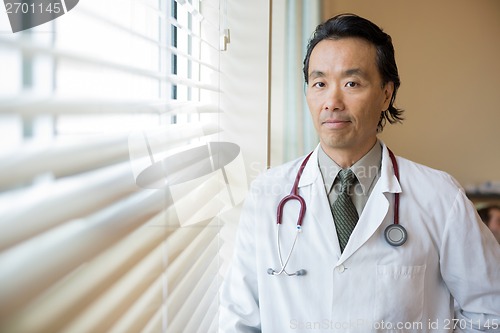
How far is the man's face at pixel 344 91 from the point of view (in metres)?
1.25

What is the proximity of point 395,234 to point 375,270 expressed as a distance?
9cm

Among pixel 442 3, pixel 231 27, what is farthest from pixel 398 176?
pixel 442 3

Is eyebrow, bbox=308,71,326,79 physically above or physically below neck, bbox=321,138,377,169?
above

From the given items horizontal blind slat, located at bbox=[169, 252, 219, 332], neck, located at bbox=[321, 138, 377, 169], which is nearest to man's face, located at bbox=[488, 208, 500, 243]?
neck, located at bbox=[321, 138, 377, 169]

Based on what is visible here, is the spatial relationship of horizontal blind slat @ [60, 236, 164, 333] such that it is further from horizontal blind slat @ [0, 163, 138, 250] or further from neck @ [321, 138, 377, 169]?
neck @ [321, 138, 377, 169]

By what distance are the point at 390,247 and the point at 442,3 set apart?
6.82ft

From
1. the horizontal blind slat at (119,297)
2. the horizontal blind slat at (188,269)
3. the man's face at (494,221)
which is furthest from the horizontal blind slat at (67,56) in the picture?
the man's face at (494,221)

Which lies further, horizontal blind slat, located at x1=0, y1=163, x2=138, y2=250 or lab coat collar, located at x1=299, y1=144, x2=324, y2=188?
lab coat collar, located at x1=299, y1=144, x2=324, y2=188

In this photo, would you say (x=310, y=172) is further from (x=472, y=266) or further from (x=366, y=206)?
(x=472, y=266)

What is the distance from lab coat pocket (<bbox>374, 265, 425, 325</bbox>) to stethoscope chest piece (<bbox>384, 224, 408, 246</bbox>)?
55mm

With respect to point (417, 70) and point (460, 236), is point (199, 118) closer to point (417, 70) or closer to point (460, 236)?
point (460, 236)

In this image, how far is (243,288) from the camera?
4.06 ft

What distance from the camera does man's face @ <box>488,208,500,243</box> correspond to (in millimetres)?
2701

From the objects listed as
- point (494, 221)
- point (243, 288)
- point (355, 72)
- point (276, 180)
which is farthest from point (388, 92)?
point (494, 221)
